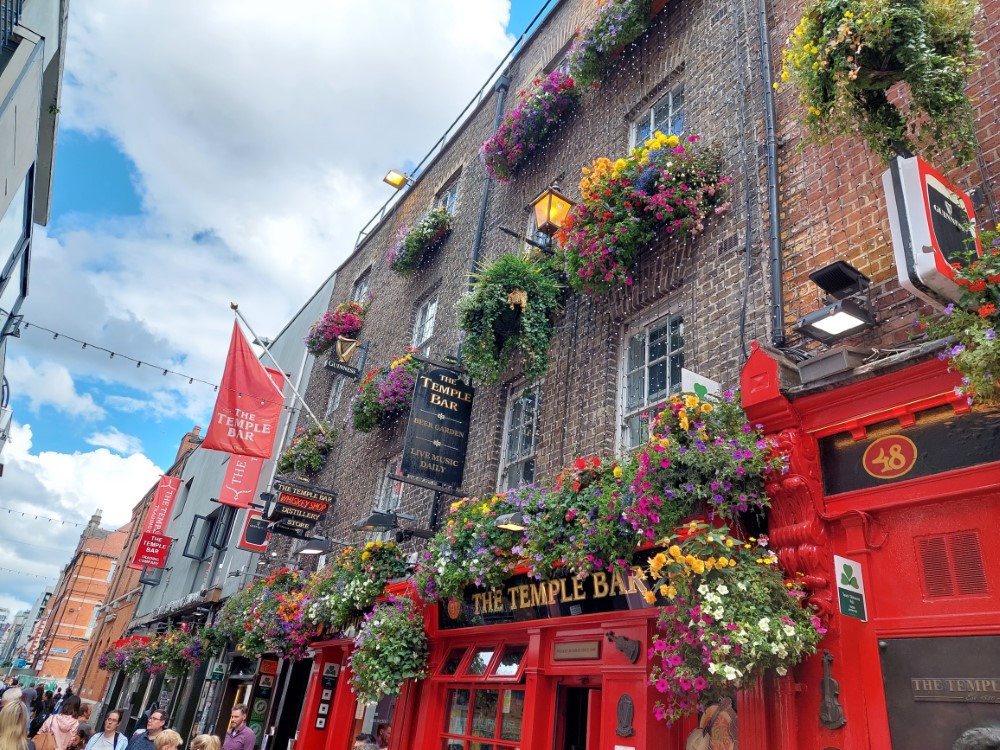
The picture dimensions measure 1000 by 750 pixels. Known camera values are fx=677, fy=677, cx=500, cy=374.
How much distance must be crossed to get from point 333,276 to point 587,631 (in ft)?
56.1

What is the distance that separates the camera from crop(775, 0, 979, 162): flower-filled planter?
4.70m

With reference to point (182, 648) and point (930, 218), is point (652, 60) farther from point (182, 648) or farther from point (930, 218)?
point (182, 648)

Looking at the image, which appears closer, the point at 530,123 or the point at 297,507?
the point at 530,123

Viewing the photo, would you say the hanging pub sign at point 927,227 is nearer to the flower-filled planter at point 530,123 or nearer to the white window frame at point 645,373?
the white window frame at point 645,373

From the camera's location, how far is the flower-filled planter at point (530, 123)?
11344 mm

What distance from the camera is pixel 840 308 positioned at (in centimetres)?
502

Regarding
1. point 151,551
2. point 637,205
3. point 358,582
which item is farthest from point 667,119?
point 151,551

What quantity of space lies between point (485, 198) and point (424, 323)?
292 centimetres

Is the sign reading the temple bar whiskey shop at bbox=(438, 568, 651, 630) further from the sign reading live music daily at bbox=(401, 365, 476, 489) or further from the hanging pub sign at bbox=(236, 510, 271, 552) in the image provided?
the hanging pub sign at bbox=(236, 510, 271, 552)

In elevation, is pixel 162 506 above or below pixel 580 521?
above

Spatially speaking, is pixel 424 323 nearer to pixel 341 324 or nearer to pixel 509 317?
pixel 341 324

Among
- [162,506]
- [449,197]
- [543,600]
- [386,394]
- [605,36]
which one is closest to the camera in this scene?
[543,600]

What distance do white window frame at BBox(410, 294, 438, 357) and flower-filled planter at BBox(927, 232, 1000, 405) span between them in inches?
400

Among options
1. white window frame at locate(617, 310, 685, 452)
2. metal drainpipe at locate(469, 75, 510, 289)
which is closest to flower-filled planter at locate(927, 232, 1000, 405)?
white window frame at locate(617, 310, 685, 452)
